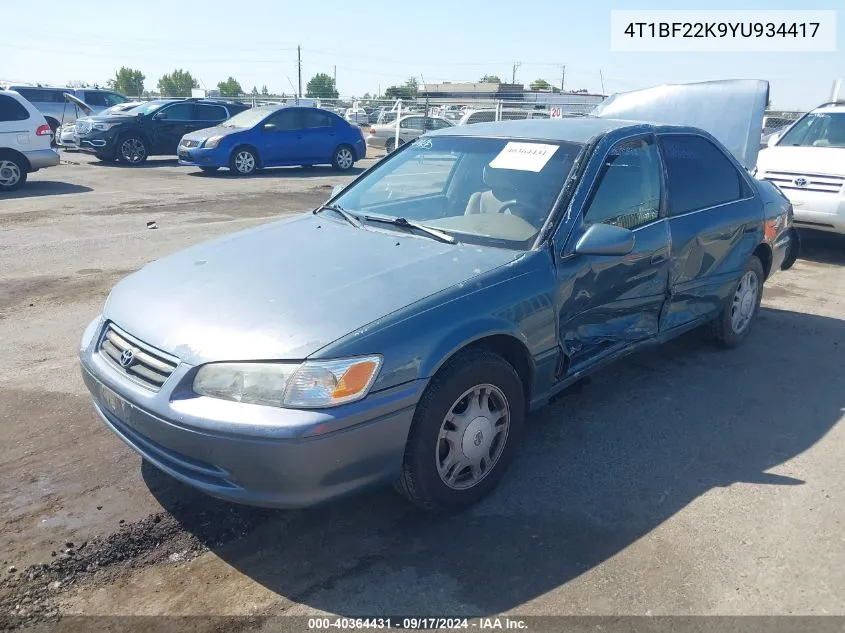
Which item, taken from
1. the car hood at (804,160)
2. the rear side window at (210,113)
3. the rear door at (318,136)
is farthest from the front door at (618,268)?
the rear side window at (210,113)

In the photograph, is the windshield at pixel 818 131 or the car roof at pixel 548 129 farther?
the windshield at pixel 818 131

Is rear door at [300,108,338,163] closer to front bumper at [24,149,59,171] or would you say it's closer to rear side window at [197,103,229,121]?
rear side window at [197,103,229,121]

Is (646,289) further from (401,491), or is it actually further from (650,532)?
(401,491)

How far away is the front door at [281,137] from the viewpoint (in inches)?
632

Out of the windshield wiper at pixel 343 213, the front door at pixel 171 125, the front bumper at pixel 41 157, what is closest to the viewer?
the windshield wiper at pixel 343 213

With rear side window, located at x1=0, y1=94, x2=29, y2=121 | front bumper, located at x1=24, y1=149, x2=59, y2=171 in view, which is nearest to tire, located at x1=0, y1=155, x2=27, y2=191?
front bumper, located at x1=24, y1=149, x2=59, y2=171

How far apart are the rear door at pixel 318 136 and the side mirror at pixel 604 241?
14.2 metres

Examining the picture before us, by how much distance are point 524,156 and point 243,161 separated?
13.1 m

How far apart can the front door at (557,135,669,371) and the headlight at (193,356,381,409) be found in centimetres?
127

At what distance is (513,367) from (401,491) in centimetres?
82

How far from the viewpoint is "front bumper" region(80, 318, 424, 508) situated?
99.0 inches

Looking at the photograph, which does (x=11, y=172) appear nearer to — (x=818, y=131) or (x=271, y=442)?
(x=271, y=442)

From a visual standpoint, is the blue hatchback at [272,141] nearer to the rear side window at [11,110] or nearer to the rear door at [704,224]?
the rear side window at [11,110]

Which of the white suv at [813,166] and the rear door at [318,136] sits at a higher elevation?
the rear door at [318,136]
